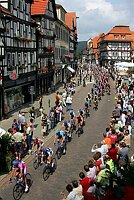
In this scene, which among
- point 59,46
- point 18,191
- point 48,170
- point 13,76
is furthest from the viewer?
point 59,46

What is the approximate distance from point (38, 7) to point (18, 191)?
31413 mm

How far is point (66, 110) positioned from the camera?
1208 inches

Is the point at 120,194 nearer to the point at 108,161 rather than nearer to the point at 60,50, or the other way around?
the point at 108,161

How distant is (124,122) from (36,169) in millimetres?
6268

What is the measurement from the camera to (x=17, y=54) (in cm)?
3148

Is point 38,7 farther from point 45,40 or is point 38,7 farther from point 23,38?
point 23,38

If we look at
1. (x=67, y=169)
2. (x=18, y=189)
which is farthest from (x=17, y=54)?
(x=18, y=189)

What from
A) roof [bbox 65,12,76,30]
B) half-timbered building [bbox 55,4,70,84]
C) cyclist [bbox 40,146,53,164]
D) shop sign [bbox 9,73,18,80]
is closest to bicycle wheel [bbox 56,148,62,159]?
cyclist [bbox 40,146,53,164]

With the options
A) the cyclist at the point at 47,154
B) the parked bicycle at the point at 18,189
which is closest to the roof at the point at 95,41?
the cyclist at the point at 47,154

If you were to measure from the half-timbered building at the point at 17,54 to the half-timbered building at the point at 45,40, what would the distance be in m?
3.02

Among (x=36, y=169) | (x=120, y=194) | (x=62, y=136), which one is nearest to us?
(x=120, y=194)

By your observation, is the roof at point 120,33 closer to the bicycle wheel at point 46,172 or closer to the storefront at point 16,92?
the storefront at point 16,92

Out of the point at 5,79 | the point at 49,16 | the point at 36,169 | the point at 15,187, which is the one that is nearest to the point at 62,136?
the point at 36,169

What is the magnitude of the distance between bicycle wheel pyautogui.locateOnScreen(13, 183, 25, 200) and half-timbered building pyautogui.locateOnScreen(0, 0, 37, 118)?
15208 millimetres
